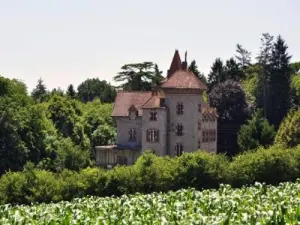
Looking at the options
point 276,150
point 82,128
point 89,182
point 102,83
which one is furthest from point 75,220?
point 102,83

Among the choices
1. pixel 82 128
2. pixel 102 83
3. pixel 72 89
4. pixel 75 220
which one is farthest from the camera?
pixel 102 83

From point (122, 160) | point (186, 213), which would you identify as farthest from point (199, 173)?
point (186, 213)

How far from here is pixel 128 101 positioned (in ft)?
234

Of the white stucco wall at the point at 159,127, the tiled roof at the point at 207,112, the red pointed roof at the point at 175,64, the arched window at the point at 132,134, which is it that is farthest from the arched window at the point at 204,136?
the red pointed roof at the point at 175,64

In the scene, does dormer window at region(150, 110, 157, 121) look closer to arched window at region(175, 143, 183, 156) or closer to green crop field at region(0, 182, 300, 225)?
arched window at region(175, 143, 183, 156)

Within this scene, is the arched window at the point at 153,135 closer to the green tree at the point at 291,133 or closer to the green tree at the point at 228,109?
the green tree at the point at 291,133

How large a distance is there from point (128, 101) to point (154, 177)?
857 inches

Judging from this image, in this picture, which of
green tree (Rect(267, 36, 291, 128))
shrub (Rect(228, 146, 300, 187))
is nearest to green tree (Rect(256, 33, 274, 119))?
green tree (Rect(267, 36, 291, 128))

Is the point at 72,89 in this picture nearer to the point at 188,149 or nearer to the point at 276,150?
the point at 188,149

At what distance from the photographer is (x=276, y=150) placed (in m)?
52.1

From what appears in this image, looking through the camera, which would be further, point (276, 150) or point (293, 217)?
point (276, 150)

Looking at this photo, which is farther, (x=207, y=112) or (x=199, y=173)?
(x=207, y=112)

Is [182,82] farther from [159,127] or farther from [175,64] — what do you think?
[175,64]

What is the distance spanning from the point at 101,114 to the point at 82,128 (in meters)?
12.7
